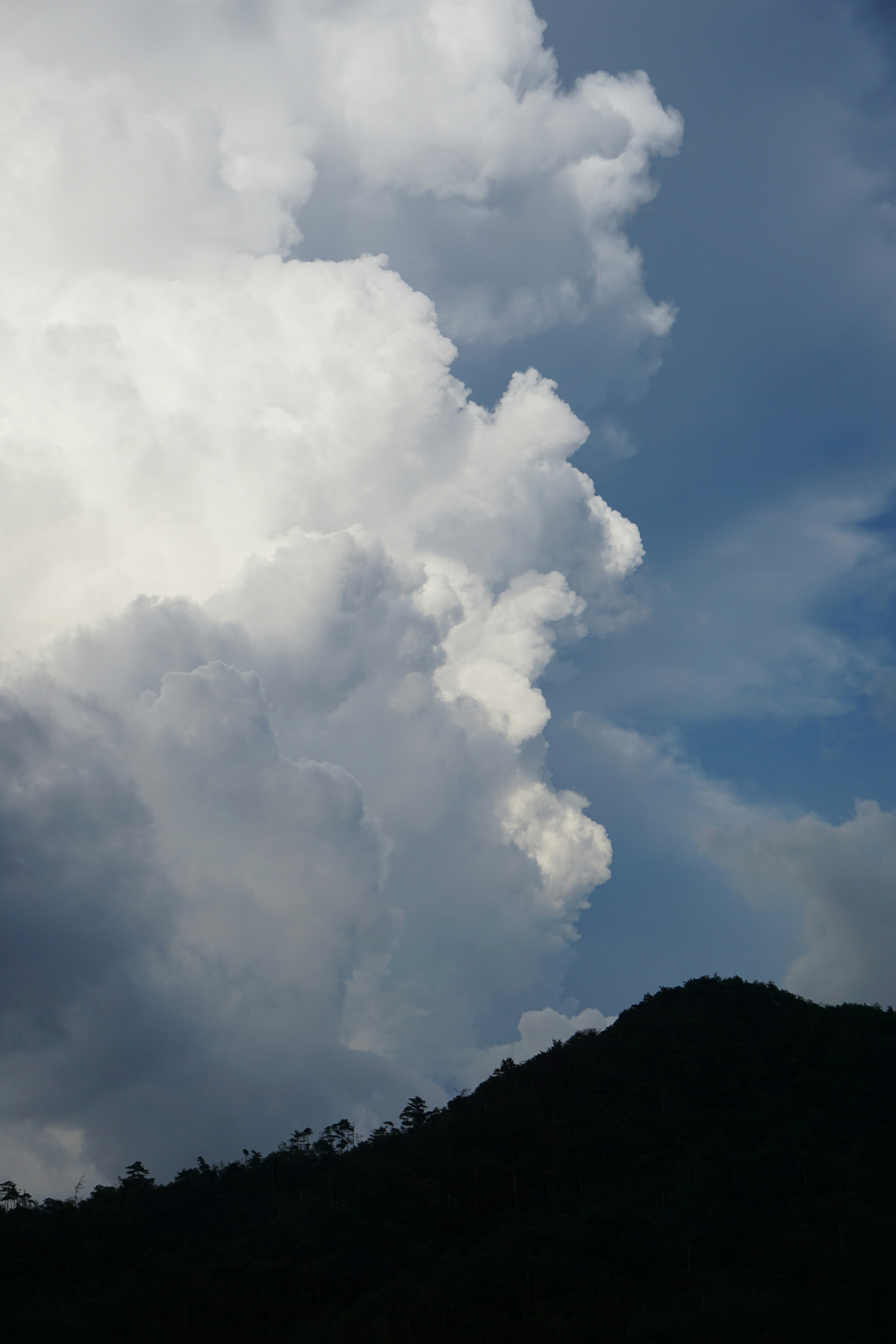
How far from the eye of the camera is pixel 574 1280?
8894cm

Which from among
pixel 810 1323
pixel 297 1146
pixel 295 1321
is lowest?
pixel 810 1323

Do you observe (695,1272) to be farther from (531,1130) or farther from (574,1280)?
(531,1130)

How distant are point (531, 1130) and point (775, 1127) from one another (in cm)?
3085

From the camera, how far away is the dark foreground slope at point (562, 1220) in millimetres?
82938

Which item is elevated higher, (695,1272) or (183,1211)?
(183,1211)

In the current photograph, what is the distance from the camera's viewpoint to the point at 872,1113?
384 ft

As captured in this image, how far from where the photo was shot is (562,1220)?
98062 millimetres

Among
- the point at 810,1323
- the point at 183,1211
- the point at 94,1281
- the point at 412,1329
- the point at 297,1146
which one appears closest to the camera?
the point at 810,1323

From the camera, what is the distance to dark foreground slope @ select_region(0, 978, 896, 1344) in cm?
8294

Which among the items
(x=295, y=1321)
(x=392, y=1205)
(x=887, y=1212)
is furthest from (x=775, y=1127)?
(x=295, y=1321)

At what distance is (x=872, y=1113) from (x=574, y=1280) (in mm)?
49736

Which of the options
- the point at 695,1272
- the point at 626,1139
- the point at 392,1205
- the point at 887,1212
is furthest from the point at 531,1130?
the point at 887,1212

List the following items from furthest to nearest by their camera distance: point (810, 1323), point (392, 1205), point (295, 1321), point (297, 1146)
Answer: point (297, 1146) < point (392, 1205) < point (295, 1321) < point (810, 1323)

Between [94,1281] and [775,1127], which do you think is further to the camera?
[775,1127]
